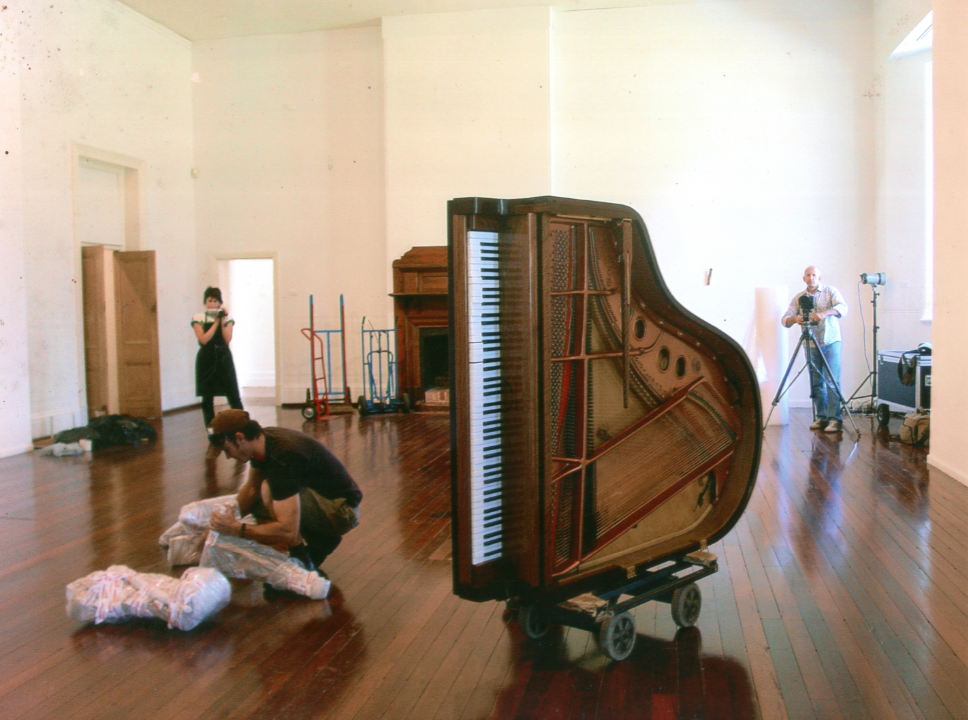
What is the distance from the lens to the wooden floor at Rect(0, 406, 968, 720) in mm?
2451

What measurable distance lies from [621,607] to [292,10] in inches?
363

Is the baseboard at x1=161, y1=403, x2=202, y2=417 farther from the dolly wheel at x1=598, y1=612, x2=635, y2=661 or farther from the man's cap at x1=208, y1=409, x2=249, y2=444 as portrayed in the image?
the dolly wheel at x1=598, y1=612, x2=635, y2=661

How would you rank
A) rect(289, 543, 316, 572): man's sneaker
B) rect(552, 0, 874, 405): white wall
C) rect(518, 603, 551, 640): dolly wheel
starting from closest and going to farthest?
rect(518, 603, 551, 640): dolly wheel, rect(289, 543, 316, 572): man's sneaker, rect(552, 0, 874, 405): white wall

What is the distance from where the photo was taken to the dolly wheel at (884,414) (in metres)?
7.66

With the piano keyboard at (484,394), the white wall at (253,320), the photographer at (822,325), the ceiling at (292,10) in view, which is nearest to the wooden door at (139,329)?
the white wall at (253,320)

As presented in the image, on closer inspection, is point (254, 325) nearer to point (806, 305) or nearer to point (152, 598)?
point (806, 305)

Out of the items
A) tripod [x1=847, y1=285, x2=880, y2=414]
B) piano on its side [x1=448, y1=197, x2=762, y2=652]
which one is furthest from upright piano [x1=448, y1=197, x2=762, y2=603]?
tripod [x1=847, y1=285, x2=880, y2=414]

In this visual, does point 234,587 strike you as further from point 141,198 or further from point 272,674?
point 141,198

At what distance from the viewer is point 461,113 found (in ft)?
32.4

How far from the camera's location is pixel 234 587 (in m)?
3.55

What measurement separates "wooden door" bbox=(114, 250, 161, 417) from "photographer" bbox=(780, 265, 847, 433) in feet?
22.7

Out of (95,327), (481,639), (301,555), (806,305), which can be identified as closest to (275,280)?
(95,327)

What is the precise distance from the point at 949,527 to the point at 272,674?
3584 mm

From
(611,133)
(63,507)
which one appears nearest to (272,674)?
(63,507)
